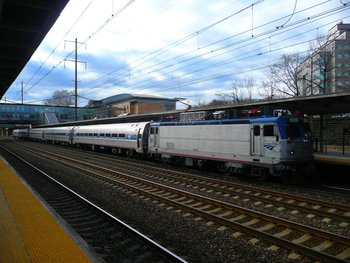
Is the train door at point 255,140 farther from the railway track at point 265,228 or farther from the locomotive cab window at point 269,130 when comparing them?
the railway track at point 265,228

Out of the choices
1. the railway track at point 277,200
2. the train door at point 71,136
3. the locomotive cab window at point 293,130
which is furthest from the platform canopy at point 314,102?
the train door at point 71,136

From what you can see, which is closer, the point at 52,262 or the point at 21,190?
the point at 52,262

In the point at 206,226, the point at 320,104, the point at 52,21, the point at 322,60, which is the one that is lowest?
the point at 206,226

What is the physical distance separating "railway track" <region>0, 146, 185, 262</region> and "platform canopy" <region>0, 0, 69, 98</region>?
5.16 meters

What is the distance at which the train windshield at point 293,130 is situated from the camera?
14133 millimetres

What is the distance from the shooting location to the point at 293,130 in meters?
14.4

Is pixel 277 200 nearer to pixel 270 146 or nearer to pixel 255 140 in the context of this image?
pixel 270 146

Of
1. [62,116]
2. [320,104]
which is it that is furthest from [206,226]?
[62,116]

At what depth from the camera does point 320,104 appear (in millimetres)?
16906

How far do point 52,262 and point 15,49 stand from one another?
9.99 metres

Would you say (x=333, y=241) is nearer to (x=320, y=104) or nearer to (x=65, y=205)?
(x=65, y=205)

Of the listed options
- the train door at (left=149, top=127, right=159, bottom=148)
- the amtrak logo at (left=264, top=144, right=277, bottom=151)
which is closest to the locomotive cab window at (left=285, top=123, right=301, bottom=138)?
the amtrak logo at (left=264, top=144, right=277, bottom=151)

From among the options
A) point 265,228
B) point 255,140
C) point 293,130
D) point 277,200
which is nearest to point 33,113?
point 255,140

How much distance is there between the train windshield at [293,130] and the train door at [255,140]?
49.4 inches
